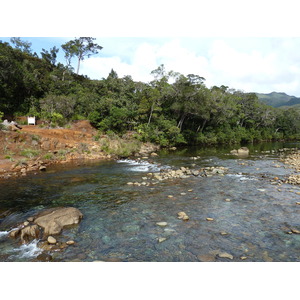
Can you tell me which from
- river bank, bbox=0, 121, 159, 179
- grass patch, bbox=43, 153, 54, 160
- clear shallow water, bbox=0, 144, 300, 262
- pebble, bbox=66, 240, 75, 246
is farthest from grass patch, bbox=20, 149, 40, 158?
pebble, bbox=66, 240, 75, 246

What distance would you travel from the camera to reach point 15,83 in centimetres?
2670

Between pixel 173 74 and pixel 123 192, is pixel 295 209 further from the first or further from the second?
pixel 173 74

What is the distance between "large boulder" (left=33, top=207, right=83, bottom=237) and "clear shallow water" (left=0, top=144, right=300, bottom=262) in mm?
286

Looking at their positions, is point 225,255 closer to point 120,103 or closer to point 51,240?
point 51,240

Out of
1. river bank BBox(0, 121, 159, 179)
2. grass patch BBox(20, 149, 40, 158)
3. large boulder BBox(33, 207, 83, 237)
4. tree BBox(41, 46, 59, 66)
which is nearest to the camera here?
large boulder BBox(33, 207, 83, 237)

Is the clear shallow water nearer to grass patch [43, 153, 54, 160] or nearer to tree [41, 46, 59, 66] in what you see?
grass patch [43, 153, 54, 160]

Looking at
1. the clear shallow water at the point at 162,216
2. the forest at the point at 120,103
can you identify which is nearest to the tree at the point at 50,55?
the forest at the point at 120,103

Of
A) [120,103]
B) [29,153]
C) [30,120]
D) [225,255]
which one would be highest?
[120,103]

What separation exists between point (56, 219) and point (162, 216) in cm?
318

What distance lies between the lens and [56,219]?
6.05 meters

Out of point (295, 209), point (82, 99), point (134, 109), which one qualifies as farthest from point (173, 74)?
point (295, 209)

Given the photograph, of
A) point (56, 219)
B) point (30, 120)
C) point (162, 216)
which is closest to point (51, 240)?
point (56, 219)

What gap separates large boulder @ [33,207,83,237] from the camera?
566cm

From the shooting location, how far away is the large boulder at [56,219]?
5.66 meters
